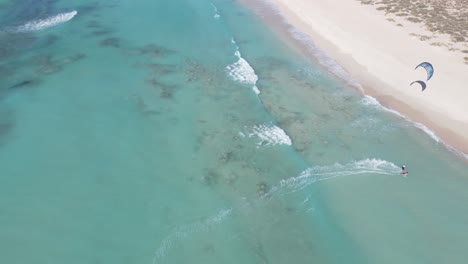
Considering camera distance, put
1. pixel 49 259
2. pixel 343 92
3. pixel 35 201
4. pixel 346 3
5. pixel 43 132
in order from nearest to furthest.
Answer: pixel 49 259
pixel 35 201
pixel 43 132
pixel 343 92
pixel 346 3

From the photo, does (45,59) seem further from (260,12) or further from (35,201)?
(260,12)

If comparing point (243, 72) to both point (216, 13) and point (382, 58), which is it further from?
point (216, 13)

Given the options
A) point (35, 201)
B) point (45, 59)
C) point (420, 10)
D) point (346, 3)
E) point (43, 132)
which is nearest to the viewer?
point (35, 201)

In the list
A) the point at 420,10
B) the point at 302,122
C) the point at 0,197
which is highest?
the point at 420,10

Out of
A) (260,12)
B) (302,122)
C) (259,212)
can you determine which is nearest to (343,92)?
(302,122)

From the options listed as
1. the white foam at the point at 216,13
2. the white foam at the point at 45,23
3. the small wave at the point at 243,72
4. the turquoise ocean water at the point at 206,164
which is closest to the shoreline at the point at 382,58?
the turquoise ocean water at the point at 206,164

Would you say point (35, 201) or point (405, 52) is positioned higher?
point (405, 52)

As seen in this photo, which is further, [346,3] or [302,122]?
[346,3]

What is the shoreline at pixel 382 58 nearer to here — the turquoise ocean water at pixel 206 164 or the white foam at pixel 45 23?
the turquoise ocean water at pixel 206 164

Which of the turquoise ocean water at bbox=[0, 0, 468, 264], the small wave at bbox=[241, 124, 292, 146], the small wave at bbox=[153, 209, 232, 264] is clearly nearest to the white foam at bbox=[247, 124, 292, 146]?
the small wave at bbox=[241, 124, 292, 146]
